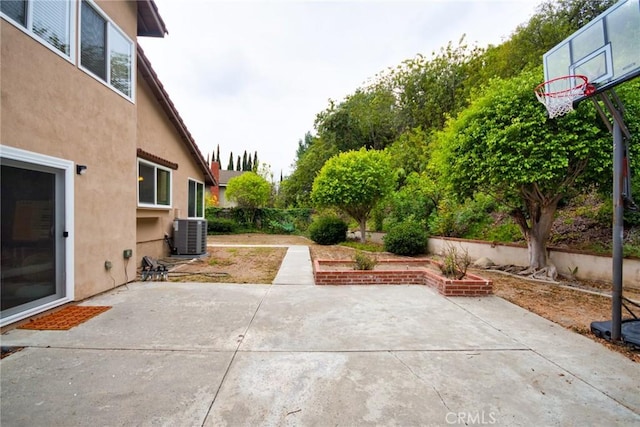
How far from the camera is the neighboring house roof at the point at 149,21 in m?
6.25

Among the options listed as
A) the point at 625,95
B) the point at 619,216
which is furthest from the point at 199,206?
the point at 625,95

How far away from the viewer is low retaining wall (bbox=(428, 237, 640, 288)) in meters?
6.20

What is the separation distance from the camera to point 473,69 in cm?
1903

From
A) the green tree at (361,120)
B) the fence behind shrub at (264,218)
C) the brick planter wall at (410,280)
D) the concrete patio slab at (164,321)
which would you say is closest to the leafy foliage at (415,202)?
the brick planter wall at (410,280)

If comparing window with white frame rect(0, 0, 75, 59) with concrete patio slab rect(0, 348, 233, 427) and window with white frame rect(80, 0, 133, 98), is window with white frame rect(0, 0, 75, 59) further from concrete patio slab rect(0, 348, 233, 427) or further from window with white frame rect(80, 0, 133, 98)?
concrete patio slab rect(0, 348, 233, 427)

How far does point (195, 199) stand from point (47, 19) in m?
7.81

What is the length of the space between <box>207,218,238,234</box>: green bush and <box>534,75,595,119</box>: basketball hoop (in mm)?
17684

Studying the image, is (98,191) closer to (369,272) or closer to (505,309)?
(369,272)

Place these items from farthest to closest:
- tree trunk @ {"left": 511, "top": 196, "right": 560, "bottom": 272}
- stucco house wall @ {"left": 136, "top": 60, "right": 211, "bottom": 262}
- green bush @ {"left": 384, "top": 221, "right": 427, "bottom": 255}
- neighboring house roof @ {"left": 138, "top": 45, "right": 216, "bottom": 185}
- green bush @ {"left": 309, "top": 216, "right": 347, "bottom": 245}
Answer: green bush @ {"left": 309, "top": 216, "right": 347, "bottom": 245}, green bush @ {"left": 384, "top": 221, "right": 427, "bottom": 255}, stucco house wall @ {"left": 136, "top": 60, "right": 211, "bottom": 262}, neighboring house roof @ {"left": 138, "top": 45, "right": 216, "bottom": 185}, tree trunk @ {"left": 511, "top": 196, "right": 560, "bottom": 272}

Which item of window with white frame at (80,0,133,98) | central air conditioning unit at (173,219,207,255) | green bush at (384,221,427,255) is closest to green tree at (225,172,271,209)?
central air conditioning unit at (173,219,207,255)

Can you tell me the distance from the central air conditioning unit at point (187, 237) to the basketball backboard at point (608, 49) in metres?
9.63

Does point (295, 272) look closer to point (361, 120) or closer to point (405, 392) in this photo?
point (405, 392)

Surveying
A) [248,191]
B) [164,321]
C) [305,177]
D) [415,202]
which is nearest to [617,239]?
[164,321]

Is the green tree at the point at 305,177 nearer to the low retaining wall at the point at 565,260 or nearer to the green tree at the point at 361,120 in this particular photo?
the green tree at the point at 361,120
